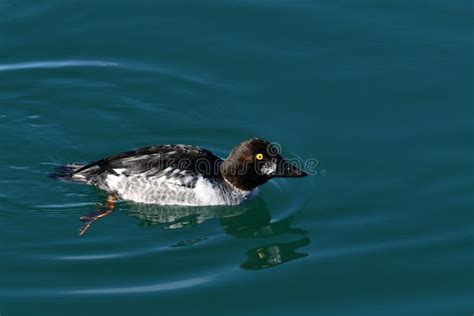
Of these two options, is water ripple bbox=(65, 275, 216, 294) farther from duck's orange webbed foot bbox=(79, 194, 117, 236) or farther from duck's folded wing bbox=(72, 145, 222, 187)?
duck's folded wing bbox=(72, 145, 222, 187)

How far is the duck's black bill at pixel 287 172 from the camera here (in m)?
16.7

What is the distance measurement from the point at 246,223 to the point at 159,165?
177 cm

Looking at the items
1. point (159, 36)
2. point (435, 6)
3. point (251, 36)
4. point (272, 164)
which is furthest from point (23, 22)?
point (435, 6)

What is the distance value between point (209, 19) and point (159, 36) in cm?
123

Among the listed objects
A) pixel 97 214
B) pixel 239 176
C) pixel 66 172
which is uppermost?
pixel 66 172

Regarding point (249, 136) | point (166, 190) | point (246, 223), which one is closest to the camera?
point (246, 223)

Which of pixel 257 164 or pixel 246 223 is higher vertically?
pixel 257 164

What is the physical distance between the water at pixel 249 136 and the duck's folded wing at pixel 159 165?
444mm

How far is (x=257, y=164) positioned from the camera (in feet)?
55.0

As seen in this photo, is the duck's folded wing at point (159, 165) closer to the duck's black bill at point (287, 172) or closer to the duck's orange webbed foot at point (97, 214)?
the duck's orange webbed foot at point (97, 214)

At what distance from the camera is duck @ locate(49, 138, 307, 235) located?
16.7 m

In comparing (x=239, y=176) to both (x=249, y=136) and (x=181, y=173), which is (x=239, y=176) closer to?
(x=181, y=173)

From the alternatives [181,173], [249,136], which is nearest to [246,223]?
[181,173]

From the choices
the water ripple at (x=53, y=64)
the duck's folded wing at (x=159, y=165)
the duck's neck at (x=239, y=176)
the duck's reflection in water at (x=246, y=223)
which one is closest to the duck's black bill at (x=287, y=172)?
the duck's neck at (x=239, y=176)
